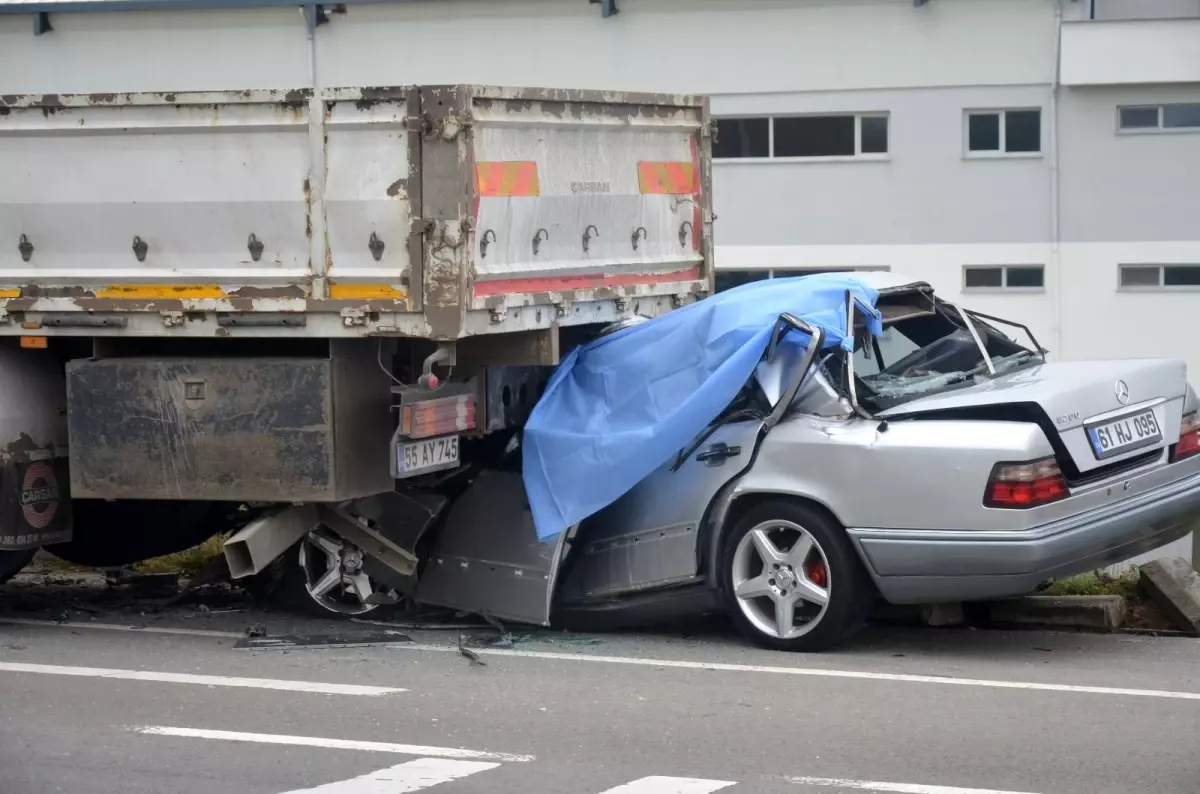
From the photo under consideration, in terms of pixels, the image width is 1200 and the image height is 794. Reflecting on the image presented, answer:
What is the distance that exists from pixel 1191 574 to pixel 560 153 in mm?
3752

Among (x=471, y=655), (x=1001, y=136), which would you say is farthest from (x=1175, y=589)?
(x=1001, y=136)

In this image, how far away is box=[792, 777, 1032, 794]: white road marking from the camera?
5.52 m

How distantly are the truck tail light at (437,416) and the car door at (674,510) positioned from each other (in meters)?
0.80

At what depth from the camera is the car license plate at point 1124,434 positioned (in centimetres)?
757

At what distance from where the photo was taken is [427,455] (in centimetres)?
807

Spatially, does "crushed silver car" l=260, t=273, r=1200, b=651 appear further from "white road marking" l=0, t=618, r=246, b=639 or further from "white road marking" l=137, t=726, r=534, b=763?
"white road marking" l=137, t=726, r=534, b=763

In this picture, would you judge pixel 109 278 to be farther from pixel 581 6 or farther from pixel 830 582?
pixel 581 6

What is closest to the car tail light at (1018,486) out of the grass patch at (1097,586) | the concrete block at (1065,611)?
the concrete block at (1065,611)

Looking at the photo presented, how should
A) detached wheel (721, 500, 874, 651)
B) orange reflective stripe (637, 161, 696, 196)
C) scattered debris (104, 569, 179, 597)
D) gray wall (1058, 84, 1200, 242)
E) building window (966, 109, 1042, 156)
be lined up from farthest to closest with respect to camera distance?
1. building window (966, 109, 1042, 156)
2. gray wall (1058, 84, 1200, 242)
3. scattered debris (104, 569, 179, 597)
4. orange reflective stripe (637, 161, 696, 196)
5. detached wheel (721, 500, 874, 651)

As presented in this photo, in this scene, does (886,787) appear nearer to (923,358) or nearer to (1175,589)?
(923,358)

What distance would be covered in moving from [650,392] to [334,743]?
8.78ft

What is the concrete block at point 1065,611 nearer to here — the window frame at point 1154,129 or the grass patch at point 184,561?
the grass patch at point 184,561

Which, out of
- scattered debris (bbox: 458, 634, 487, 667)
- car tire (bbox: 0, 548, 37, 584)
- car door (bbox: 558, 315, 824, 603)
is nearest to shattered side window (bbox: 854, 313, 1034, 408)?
car door (bbox: 558, 315, 824, 603)

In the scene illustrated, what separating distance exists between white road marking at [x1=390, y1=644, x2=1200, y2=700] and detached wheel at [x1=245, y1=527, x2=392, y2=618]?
0.63m
